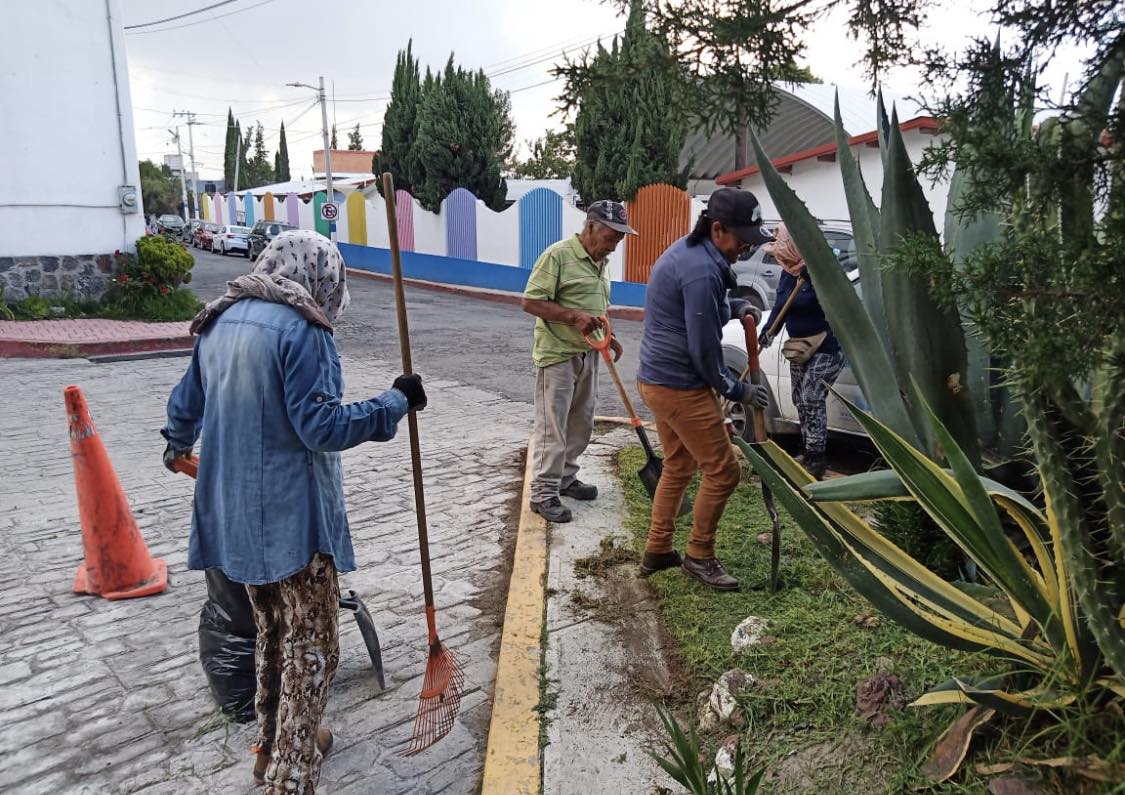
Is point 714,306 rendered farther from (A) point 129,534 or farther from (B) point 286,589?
(A) point 129,534

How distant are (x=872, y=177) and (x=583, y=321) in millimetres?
9786

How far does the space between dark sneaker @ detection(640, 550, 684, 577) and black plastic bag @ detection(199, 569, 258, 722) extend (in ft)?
6.20

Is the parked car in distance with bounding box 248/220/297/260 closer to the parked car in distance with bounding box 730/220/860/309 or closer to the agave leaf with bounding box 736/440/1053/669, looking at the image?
the parked car in distance with bounding box 730/220/860/309

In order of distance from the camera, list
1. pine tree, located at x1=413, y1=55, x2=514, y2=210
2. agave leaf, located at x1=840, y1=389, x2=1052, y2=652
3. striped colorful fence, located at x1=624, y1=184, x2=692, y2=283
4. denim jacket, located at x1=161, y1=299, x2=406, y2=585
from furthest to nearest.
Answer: pine tree, located at x1=413, y1=55, x2=514, y2=210
striped colorful fence, located at x1=624, y1=184, x2=692, y2=283
denim jacket, located at x1=161, y1=299, x2=406, y2=585
agave leaf, located at x1=840, y1=389, x2=1052, y2=652

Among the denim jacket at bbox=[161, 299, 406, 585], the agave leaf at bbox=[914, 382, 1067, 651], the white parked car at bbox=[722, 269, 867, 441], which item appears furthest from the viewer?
the white parked car at bbox=[722, 269, 867, 441]

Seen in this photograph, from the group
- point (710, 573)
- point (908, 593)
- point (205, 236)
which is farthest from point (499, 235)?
point (205, 236)

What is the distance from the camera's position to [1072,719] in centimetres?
212

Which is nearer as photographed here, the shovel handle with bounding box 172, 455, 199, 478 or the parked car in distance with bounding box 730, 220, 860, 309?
the shovel handle with bounding box 172, 455, 199, 478

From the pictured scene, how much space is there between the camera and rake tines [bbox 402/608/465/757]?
9.82 ft

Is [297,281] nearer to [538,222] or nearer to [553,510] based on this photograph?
[553,510]

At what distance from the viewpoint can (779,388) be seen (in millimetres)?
6359

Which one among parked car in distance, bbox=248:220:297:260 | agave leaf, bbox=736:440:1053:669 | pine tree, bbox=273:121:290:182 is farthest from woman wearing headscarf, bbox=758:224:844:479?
pine tree, bbox=273:121:290:182

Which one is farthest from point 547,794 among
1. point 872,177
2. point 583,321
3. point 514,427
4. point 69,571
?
point 872,177

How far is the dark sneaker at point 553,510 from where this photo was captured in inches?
196
